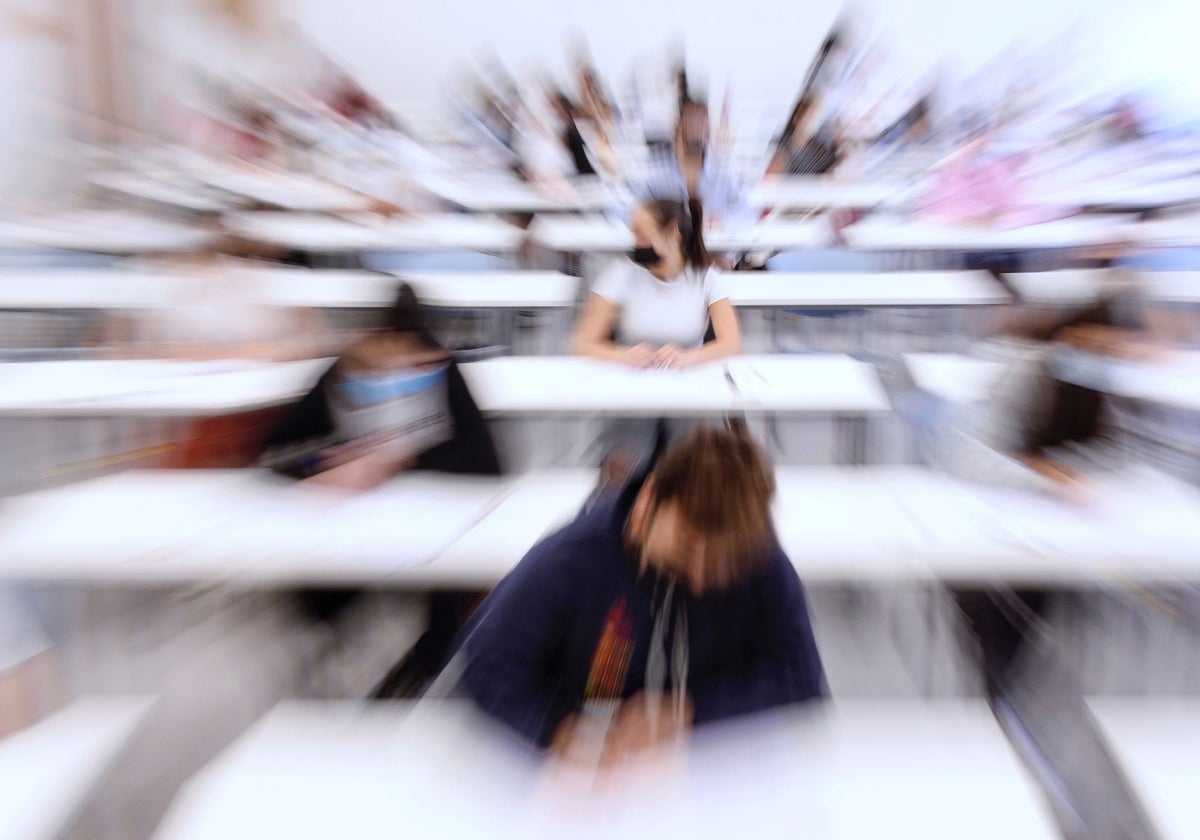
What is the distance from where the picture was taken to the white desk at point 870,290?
1549 millimetres

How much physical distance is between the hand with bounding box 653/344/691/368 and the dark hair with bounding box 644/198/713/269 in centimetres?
32

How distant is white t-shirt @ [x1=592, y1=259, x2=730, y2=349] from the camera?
165 cm

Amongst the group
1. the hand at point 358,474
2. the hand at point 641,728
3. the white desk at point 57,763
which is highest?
the hand at point 358,474

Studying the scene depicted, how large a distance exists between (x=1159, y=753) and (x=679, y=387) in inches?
33.7

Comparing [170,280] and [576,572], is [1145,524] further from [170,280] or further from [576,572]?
[170,280]

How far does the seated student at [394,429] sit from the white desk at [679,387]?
0.08 metres

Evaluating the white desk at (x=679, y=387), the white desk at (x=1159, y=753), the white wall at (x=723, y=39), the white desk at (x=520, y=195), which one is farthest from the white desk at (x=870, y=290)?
the white wall at (x=723, y=39)

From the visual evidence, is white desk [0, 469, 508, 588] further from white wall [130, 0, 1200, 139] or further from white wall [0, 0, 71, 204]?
white wall [0, 0, 71, 204]

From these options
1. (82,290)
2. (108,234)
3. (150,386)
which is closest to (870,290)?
(150,386)

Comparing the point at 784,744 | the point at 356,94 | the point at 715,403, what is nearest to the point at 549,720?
the point at 784,744

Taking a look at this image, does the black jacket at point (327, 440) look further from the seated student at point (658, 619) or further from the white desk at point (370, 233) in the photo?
the white desk at point (370, 233)

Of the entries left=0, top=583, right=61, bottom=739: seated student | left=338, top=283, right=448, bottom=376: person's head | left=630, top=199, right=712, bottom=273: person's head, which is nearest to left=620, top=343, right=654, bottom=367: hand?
left=630, top=199, right=712, bottom=273: person's head

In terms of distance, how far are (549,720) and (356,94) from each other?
8.39 ft

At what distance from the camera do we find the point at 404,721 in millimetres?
775
